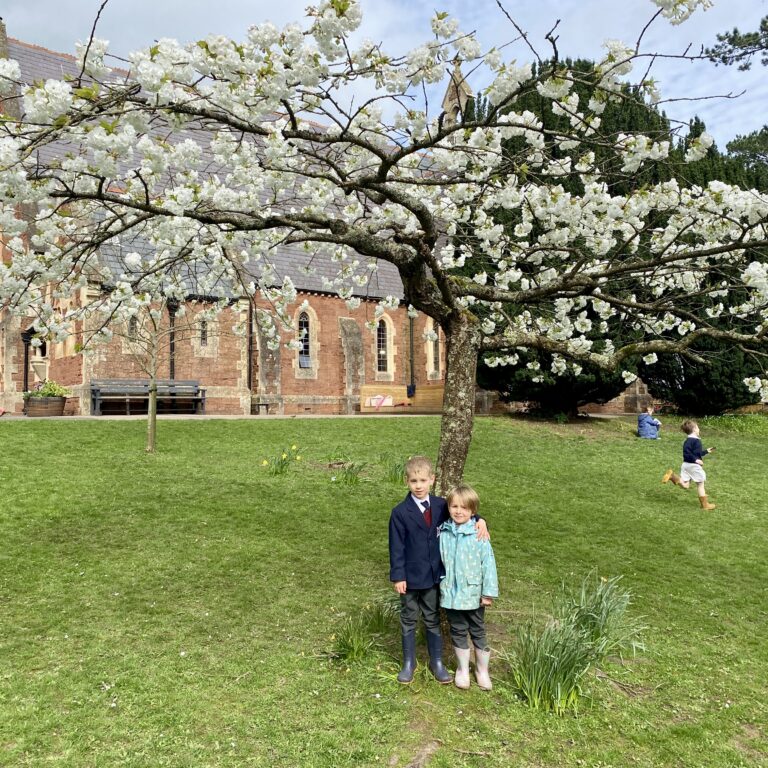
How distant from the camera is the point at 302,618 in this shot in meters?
5.82

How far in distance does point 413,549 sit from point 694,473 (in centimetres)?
960

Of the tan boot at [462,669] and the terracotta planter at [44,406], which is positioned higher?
the terracotta planter at [44,406]

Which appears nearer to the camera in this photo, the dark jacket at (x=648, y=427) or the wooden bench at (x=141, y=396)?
the dark jacket at (x=648, y=427)

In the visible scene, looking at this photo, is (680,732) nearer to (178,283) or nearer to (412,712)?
(412,712)

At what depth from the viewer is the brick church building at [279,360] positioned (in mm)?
24328

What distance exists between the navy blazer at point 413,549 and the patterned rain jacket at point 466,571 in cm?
9

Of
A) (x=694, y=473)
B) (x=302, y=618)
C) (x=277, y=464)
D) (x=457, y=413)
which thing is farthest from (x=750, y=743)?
(x=277, y=464)

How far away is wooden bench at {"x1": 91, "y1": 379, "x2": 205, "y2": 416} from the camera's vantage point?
22547mm

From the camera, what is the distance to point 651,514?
36.6ft

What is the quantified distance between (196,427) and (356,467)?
6882mm

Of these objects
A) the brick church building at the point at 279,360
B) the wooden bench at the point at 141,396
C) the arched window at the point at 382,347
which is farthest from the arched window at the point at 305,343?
the wooden bench at the point at 141,396

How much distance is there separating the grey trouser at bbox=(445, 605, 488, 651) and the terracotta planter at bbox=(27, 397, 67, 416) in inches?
783

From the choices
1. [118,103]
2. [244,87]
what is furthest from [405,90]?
[118,103]

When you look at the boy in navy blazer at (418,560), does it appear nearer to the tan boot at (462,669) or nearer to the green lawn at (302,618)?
the tan boot at (462,669)
